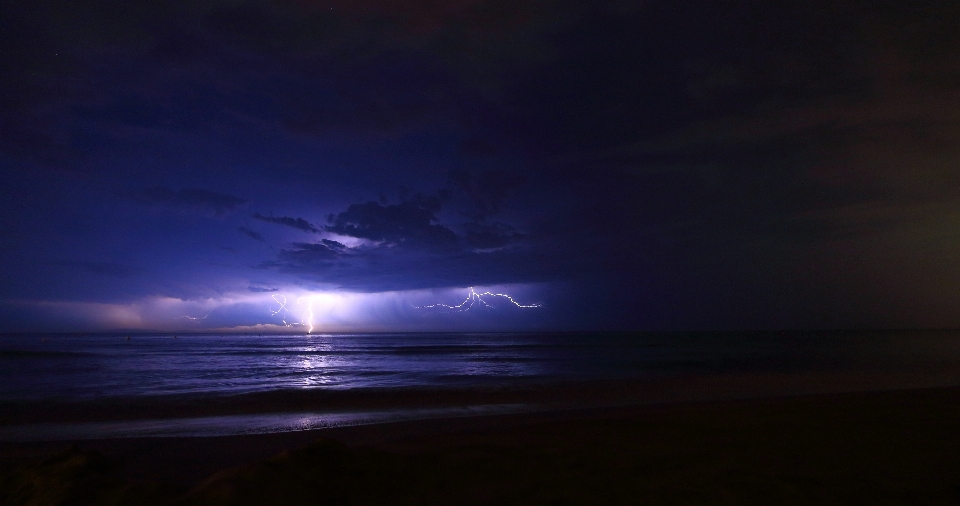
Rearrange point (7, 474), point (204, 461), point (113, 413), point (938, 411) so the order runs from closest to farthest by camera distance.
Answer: point (7, 474)
point (204, 461)
point (938, 411)
point (113, 413)

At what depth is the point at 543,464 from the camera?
644 centimetres

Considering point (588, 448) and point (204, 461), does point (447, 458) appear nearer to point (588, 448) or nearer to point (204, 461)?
point (588, 448)

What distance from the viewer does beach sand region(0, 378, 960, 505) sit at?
5.04 meters

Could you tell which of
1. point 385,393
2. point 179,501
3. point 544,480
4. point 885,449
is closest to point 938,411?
point 885,449

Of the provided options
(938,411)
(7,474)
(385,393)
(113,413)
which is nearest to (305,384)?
Result: (385,393)

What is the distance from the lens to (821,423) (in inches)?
364

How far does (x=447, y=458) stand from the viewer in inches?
262

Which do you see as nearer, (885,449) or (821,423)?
(885,449)

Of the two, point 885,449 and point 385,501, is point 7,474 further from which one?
point 885,449

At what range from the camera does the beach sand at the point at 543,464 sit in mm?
5043

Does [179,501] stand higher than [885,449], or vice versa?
[179,501]

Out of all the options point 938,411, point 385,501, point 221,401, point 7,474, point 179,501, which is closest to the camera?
point 179,501

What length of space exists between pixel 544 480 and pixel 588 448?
5.78 ft

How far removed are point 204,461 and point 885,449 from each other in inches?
433
